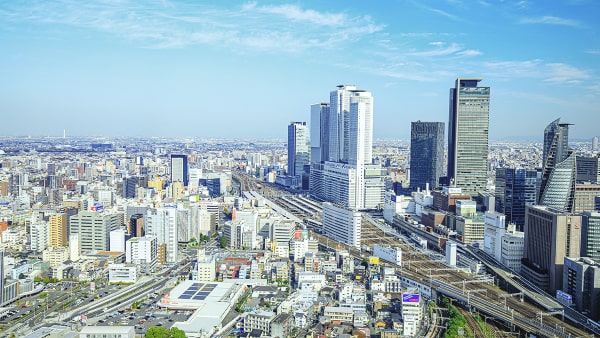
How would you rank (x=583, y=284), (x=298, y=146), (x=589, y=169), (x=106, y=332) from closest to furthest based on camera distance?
(x=106, y=332) < (x=583, y=284) < (x=589, y=169) < (x=298, y=146)

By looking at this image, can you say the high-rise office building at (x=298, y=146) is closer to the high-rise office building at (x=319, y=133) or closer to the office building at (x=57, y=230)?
the high-rise office building at (x=319, y=133)

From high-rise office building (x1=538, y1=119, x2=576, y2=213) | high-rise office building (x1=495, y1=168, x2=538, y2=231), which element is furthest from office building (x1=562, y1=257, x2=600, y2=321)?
high-rise office building (x1=495, y1=168, x2=538, y2=231)

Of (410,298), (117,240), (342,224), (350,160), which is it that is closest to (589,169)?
(350,160)

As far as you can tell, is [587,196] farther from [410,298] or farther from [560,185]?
[410,298]

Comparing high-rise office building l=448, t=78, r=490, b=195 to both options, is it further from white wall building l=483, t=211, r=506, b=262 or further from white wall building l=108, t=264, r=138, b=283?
white wall building l=108, t=264, r=138, b=283

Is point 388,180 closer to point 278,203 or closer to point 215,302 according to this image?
point 278,203
